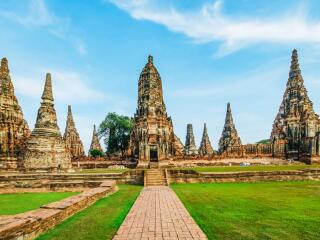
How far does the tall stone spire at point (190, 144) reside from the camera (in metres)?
51.1

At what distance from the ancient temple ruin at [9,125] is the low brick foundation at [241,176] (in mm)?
17111

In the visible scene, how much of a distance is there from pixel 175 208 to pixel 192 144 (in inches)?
1719

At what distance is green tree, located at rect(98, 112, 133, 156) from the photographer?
186 feet

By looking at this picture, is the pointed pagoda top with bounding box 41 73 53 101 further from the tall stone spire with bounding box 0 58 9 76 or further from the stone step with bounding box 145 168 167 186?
the stone step with bounding box 145 168 167 186

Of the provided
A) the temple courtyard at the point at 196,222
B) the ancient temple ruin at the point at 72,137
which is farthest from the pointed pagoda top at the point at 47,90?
the ancient temple ruin at the point at 72,137

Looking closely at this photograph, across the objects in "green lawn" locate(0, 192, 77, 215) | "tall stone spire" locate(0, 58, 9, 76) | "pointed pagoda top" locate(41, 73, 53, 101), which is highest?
"tall stone spire" locate(0, 58, 9, 76)

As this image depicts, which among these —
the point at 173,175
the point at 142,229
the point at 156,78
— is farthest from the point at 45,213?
the point at 156,78

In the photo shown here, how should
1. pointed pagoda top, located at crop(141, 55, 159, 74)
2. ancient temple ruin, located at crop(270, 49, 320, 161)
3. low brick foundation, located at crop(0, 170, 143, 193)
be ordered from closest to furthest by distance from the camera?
low brick foundation, located at crop(0, 170, 143, 193) → ancient temple ruin, located at crop(270, 49, 320, 161) → pointed pagoda top, located at crop(141, 55, 159, 74)

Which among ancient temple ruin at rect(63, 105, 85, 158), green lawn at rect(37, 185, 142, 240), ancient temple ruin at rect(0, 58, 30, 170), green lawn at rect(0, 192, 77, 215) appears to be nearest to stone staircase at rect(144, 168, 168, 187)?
green lawn at rect(0, 192, 77, 215)

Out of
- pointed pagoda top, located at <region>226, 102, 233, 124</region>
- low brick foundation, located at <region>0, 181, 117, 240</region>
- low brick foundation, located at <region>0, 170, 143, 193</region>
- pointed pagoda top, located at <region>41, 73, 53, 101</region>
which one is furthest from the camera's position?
pointed pagoda top, located at <region>226, 102, 233, 124</region>

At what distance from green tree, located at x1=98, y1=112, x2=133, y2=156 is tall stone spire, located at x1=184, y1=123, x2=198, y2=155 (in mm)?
12604

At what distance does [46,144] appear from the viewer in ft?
84.2

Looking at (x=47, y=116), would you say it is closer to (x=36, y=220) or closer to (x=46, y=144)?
(x=46, y=144)

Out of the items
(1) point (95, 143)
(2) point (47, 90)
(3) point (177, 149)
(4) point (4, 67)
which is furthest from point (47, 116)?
(1) point (95, 143)
